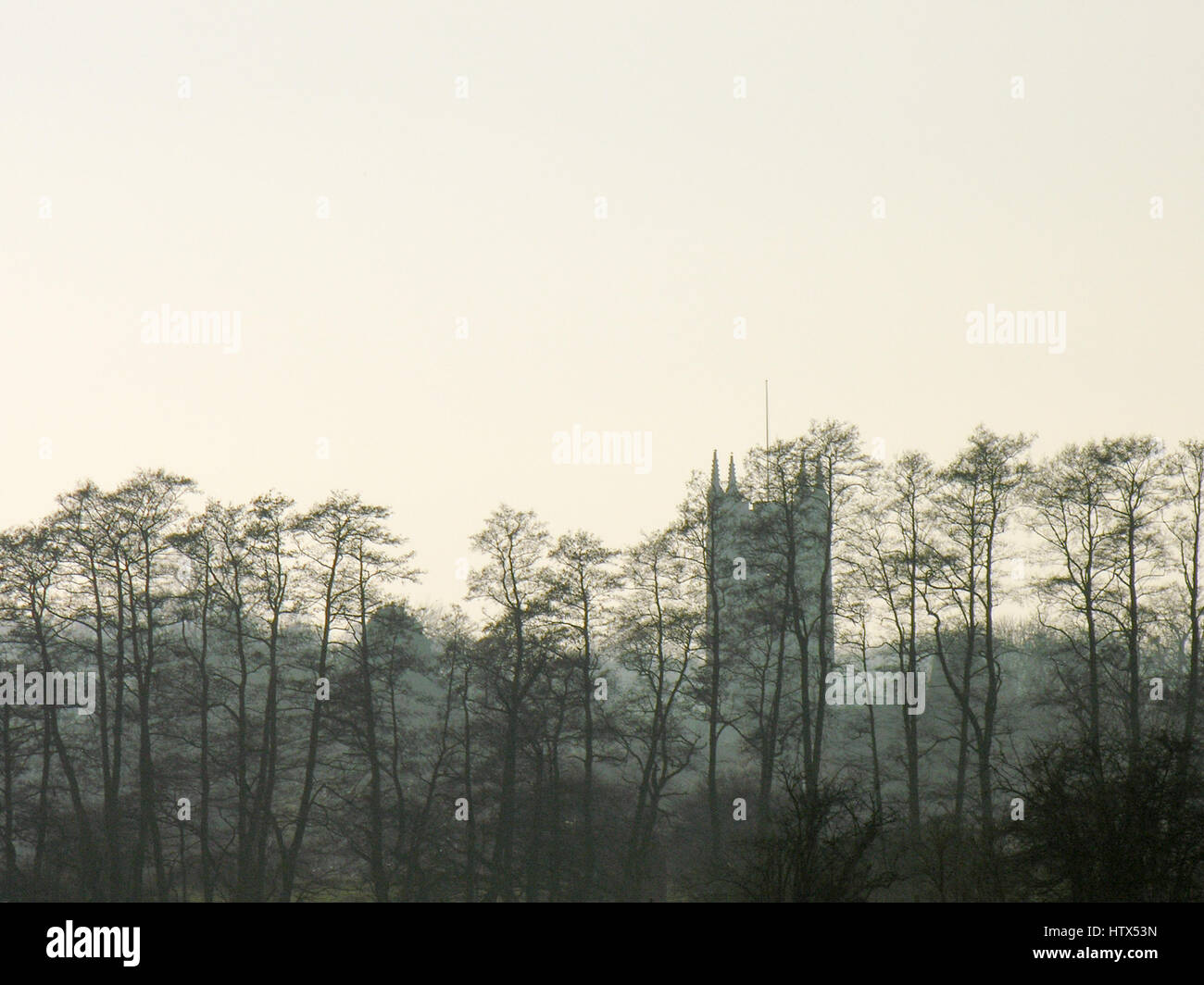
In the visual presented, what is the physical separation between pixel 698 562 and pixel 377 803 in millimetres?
12375

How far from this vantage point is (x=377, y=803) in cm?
3744

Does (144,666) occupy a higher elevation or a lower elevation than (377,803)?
higher

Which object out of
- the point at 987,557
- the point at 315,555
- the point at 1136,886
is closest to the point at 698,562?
the point at 987,557

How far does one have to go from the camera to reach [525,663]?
38.8 m

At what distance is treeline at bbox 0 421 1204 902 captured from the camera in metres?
37.2

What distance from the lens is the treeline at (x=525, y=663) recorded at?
3716 cm

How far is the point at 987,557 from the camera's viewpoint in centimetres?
3947
